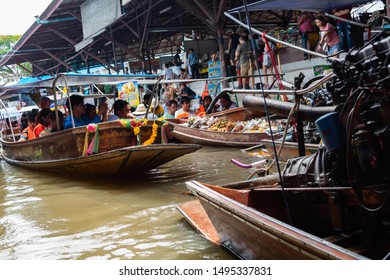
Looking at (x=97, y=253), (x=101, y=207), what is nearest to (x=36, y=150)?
(x=101, y=207)

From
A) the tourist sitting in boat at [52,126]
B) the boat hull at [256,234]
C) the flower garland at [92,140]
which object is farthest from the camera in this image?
the tourist sitting in boat at [52,126]

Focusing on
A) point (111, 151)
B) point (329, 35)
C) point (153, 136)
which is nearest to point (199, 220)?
point (111, 151)

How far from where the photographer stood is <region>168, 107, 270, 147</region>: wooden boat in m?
7.35

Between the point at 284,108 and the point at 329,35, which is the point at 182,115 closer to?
the point at 329,35

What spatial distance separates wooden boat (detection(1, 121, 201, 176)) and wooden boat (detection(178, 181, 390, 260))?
1.93 metres

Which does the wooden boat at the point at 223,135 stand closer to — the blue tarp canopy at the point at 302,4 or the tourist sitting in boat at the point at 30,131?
the blue tarp canopy at the point at 302,4

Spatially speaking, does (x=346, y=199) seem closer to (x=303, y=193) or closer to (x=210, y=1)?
(x=303, y=193)

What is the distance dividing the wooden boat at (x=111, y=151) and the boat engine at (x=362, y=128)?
3.36m

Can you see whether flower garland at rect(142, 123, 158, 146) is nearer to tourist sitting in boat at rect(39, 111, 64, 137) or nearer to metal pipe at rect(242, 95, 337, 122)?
tourist sitting in boat at rect(39, 111, 64, 137)

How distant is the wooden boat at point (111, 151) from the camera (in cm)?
534

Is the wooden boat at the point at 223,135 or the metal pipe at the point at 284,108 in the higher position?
the metal pipe at the point at 284,108

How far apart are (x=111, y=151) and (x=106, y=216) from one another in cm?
132

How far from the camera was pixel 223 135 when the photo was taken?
7.71 meters

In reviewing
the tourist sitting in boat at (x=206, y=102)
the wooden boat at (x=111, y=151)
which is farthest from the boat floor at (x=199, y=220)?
the tourist sitting in boat at (x=206, y=102)
